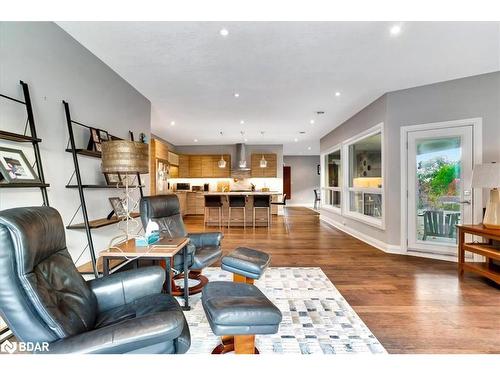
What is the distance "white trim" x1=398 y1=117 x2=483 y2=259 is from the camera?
380cm

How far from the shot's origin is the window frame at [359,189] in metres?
4.75

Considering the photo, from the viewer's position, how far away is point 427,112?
165 inches

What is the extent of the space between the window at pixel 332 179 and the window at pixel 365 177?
0.66 meters

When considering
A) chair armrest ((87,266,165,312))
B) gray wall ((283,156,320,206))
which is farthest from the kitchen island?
gray wall ((283,156,320,206))

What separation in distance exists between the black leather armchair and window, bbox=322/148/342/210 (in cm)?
657

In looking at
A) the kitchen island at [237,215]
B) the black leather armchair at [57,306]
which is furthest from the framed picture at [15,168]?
the kitchen island at [237,215]

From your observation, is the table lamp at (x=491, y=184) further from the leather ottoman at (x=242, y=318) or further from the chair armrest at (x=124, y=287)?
the chair armrest at (x=124, y=287)

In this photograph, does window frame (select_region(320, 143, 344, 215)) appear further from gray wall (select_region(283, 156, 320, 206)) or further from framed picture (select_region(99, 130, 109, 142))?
framed picture (select_region(99, 130, 109, 142))

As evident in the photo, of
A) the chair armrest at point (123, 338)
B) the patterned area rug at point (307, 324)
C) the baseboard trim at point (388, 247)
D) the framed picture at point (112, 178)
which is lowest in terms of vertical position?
the patterned area rug at point (307, 324)

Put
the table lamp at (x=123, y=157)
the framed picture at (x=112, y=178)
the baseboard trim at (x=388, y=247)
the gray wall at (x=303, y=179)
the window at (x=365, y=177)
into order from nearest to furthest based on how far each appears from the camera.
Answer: the table lamp at (x=123, y=157) < the framed picture at (x=112, y=178) < the baseboard trim at (x=388, y=247) < the window at (x=365, y=177) < the gray wall at (x=303, y=179)

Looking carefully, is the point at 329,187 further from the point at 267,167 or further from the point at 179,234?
the point at 179,234
